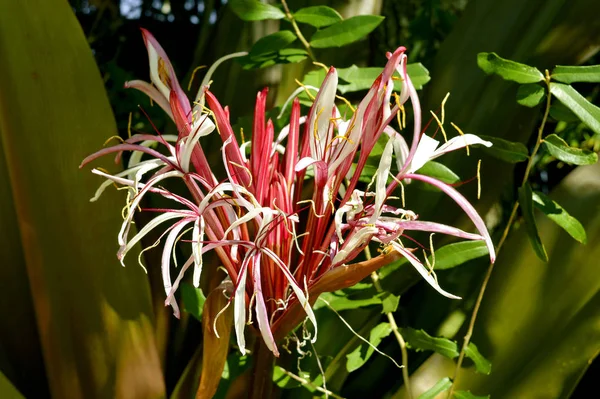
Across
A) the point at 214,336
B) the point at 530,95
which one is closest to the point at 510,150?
the point at 530,95

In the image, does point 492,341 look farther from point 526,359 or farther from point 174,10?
point 174,10

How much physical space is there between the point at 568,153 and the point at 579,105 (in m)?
0.03

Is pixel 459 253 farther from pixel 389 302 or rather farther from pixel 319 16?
pixel 319 16

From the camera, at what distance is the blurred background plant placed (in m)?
0.51

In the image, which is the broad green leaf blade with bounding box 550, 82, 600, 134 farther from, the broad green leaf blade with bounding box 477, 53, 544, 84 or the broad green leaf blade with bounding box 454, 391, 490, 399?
the broad green leaf blade with bounding box 454, 391, 490, 399

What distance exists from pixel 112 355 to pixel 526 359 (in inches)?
12.3

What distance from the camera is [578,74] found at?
477 millimetres

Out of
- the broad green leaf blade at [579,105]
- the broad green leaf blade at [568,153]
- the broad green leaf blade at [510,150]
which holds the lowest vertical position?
the broad green leaf blade at [510,150]

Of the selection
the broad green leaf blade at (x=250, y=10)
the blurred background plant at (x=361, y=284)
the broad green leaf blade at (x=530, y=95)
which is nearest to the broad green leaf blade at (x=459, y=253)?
the blurred background plant at (x=361, y=284)

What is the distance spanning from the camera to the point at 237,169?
42cm

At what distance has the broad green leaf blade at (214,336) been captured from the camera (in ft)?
1.34

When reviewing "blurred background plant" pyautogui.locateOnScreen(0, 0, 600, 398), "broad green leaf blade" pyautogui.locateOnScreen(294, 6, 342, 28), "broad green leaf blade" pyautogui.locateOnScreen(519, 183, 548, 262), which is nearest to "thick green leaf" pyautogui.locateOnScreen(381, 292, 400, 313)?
"blurred background plant" pyautogui.locateOnScreen(0, 0, 600, 398)

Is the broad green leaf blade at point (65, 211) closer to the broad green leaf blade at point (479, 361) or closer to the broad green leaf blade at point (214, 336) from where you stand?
the broad green leaf blade at point (214, 336)

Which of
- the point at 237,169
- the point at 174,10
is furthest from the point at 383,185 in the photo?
the point at 174,10
